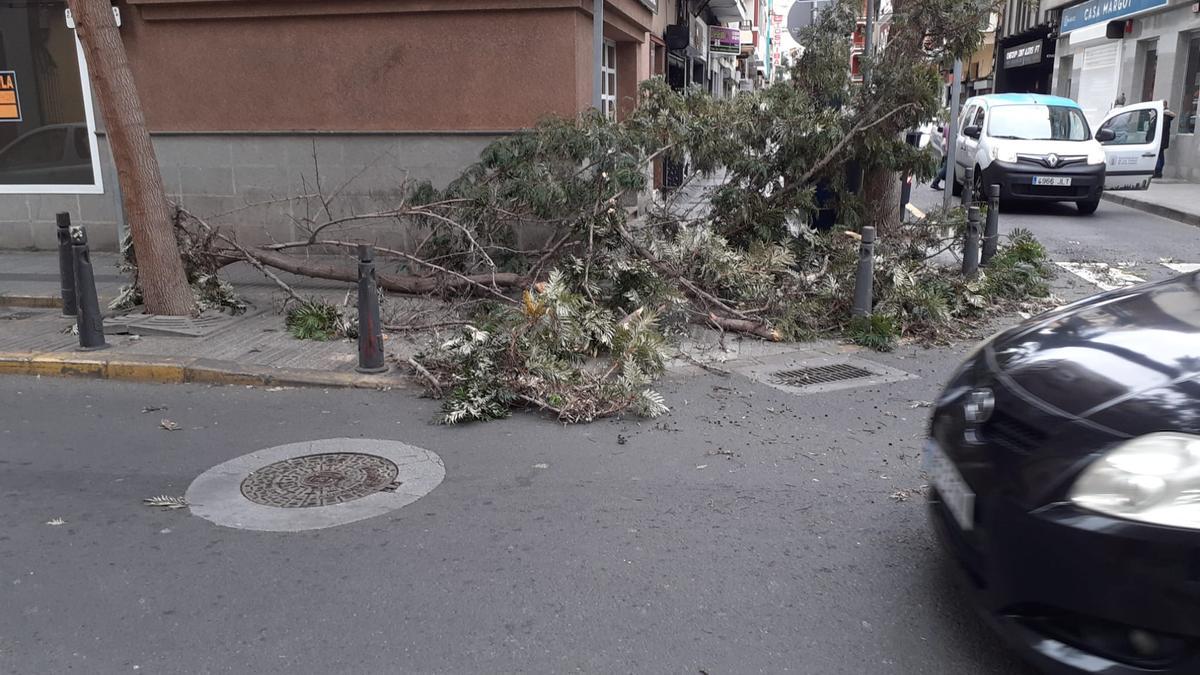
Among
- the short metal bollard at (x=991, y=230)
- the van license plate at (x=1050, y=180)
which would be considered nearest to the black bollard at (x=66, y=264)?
the short metal bollard at (x=991, y=230)

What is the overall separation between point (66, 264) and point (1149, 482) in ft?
25.5

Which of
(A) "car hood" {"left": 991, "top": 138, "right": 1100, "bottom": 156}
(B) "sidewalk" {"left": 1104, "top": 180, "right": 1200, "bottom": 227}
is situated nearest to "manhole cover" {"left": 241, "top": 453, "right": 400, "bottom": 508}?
(A) "car hood" {"left": 991, "top": 138, "right": 1100, "bottom": 156}

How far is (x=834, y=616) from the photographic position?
359cm

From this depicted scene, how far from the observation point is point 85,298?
729 cm

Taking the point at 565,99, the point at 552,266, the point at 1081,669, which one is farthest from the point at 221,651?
the point at 565,99

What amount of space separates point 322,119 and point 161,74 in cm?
207

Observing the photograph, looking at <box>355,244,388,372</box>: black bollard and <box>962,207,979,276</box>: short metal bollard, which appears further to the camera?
<box>962,207,979,276</box>: short metal bollard

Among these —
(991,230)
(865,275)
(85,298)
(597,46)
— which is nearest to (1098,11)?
(991,230)

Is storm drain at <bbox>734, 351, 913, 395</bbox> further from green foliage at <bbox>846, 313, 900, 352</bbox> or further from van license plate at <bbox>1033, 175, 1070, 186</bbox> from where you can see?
van license plate at <bbox>1033, 175, 1070, 186</bbox>

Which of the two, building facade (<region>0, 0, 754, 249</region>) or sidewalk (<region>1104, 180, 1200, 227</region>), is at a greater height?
building facade (<region>0, 0, 754, 249</region>)

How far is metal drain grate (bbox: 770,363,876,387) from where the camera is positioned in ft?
22.4

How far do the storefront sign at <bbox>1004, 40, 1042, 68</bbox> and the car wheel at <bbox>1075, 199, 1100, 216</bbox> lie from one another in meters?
22.0

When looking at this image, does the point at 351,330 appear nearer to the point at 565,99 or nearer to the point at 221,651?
the point at 565,99

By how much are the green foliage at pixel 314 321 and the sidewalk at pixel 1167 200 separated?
13.9 m
